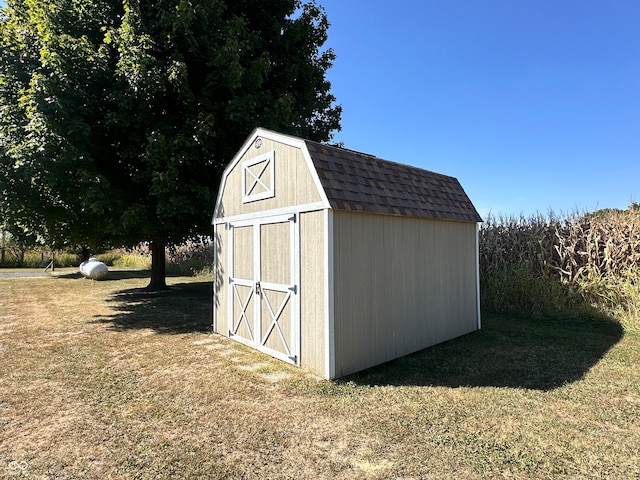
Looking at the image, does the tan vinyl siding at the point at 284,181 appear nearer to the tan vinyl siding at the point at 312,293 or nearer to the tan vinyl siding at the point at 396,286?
the tan vinyl siding at the point at 312,293

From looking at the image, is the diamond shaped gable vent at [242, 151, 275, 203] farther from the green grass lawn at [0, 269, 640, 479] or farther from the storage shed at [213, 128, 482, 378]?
the green grass lawn at [0, 269, 640, 479]

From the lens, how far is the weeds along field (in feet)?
25.1

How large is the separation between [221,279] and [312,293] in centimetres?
297

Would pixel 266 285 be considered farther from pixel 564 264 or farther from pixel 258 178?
pixel 564 264

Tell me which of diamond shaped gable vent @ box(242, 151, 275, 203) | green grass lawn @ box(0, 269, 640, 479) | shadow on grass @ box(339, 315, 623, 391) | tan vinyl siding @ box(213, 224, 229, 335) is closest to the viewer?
green grass lawn @ box(0, 269, 640, 479)

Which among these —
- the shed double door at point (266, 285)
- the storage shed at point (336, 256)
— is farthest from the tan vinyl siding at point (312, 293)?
the shed double door at point (266, 285)

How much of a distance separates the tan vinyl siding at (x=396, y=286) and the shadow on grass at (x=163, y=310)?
160 inches

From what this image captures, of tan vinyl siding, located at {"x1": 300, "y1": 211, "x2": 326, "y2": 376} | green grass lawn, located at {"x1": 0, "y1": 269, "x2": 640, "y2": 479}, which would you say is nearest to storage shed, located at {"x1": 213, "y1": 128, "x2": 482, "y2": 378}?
tan vinyl siding, located at {"x1": 300, "y1": 211, "x2": 326, "y2": 376}

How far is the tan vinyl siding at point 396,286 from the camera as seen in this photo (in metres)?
4.55

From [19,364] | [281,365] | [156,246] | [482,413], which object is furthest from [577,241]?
[156,246]

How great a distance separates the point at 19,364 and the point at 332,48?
44.1 ft

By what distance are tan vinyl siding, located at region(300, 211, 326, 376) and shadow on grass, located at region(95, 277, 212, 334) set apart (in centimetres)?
346

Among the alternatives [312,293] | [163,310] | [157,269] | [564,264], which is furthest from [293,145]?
[157,269]

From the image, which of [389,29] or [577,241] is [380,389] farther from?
[389,29]
